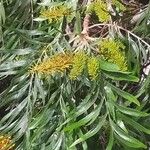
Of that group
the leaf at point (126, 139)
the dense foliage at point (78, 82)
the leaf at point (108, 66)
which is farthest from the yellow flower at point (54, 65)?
the leaf at point (126, 139)

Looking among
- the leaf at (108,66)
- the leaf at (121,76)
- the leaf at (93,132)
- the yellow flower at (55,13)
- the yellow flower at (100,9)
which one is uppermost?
the yellow flower at (100,9)

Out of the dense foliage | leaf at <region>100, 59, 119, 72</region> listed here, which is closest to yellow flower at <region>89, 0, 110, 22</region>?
the dense foliage

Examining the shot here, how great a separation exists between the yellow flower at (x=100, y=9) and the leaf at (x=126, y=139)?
0.31 meters

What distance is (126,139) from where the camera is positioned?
4.53 ft

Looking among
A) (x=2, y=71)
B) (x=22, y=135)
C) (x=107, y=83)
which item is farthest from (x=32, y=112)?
(x=107, y=83)

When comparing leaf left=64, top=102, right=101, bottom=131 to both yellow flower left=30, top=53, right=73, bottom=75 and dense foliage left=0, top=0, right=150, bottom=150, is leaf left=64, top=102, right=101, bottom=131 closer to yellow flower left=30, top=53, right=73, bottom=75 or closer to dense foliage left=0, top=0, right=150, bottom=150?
dense foliage left=0, top=0, right=150, bottom=150

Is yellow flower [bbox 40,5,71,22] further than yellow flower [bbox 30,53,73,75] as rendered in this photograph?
Yes

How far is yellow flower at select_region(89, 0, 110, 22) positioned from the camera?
1.50 metres

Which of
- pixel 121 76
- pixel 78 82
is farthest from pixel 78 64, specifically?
pixel 78 82

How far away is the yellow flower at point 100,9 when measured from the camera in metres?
1.50

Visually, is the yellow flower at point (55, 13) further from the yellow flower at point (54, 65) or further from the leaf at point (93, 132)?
the leaf at point (93, 132)

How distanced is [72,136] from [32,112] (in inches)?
9.3

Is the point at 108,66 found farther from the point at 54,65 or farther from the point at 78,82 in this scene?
the point at 78,82

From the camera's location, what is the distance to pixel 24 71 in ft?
5.39
